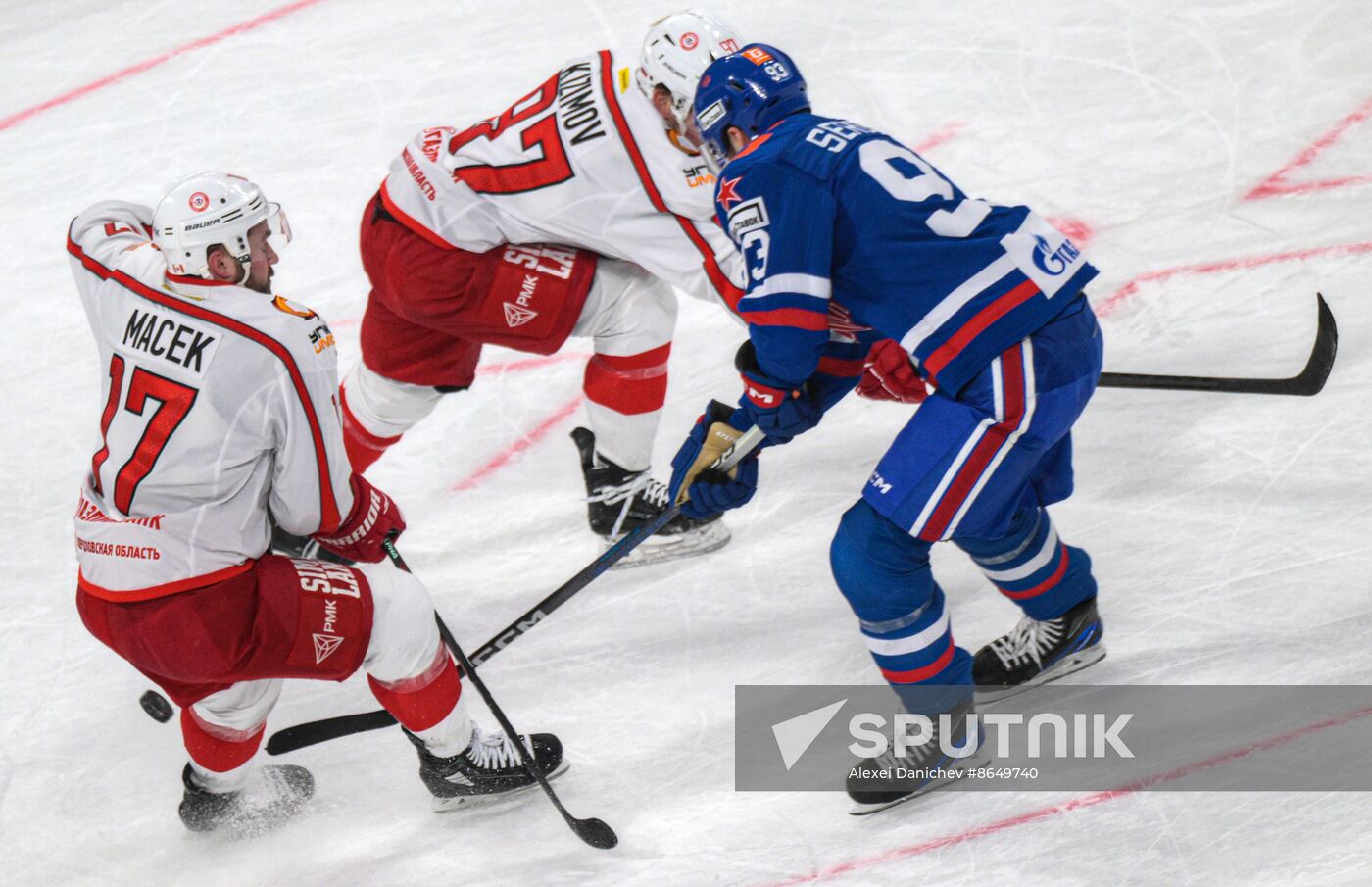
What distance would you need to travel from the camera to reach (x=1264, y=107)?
4.45 m

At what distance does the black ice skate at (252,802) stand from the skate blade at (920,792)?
1.07 meters

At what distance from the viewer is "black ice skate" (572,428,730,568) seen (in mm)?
3262

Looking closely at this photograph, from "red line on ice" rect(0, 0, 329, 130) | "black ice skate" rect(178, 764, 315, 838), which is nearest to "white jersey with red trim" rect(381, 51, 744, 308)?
"black ice skate" rect(178, 764, 315, 838)

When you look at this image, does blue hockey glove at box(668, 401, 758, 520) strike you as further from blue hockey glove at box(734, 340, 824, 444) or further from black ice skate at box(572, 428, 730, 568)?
black ice skate at box(572, 428, 730, 568)

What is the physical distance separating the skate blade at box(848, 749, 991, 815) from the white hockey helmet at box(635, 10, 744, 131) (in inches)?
52.4

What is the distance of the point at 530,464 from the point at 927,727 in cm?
142

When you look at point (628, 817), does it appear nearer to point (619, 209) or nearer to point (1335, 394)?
point (619, 209)

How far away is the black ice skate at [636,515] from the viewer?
A: 10.7 feet

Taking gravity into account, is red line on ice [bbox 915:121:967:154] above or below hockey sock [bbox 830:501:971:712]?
above

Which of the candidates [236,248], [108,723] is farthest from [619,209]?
[108,723]

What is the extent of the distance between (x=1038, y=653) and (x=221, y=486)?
155cm

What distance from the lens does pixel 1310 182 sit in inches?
162
